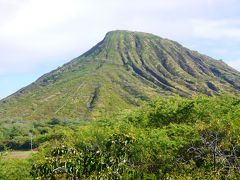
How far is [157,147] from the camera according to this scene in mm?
34250

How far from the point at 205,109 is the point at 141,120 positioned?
736 centimetres

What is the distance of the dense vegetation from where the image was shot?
64.2 ft

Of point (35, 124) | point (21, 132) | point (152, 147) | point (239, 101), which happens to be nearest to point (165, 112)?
point (239, 101)

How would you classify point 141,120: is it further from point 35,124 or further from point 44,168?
point 35,124

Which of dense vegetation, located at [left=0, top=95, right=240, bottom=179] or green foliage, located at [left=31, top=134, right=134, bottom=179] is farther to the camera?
dense vegetation, located at [left=0, top=95, right=240, bottom=179]

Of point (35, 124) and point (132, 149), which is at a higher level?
point (132, 149)

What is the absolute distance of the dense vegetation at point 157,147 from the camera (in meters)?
19.6

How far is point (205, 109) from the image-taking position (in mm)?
43219

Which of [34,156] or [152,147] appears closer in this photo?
[152,147]

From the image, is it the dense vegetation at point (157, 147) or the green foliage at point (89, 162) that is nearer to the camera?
the green foliage at point (89, 162)

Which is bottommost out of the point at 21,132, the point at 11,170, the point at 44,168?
the point at 21,132

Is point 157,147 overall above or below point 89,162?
below

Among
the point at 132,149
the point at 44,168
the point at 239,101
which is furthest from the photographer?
the point at 239,101

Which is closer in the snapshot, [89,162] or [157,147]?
[89,162]
